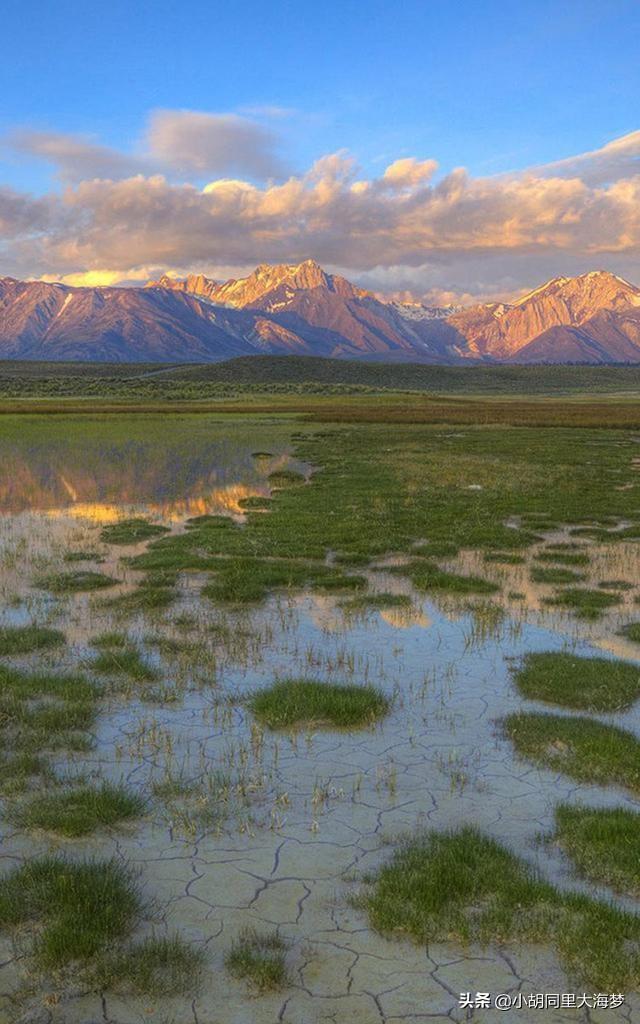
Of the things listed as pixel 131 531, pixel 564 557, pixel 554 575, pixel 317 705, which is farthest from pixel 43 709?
pixel 564 557

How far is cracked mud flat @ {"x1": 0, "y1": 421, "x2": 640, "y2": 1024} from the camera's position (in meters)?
6.07

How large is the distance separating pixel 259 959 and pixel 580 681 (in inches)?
317

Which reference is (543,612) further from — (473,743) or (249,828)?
(249,828)

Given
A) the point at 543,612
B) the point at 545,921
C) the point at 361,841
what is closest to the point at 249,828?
the point at 361,841

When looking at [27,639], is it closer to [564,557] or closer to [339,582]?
[339,582]

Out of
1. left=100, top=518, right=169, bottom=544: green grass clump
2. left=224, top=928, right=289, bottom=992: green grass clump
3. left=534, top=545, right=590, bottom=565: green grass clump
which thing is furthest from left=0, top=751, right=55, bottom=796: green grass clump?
left=534, top=545, right=590, bottom=565: green grass clump

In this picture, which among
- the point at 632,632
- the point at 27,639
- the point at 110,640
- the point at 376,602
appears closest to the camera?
the point at 27,639

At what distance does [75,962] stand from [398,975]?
8.65 ft

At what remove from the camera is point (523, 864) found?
764 cm

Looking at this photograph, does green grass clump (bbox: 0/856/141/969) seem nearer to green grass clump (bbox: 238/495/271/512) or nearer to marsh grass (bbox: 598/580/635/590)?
marsh grass (bbox: 598/580/635/590)

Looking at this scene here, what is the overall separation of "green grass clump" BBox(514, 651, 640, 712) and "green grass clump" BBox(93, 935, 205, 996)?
749cm

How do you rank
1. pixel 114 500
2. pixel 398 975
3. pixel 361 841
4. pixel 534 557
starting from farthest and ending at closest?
pixel 114 500, pixel 534 557, pixel 361 841, pixel 398 975

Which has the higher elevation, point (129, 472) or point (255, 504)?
point (129, 472)

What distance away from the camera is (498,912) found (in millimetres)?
6785
